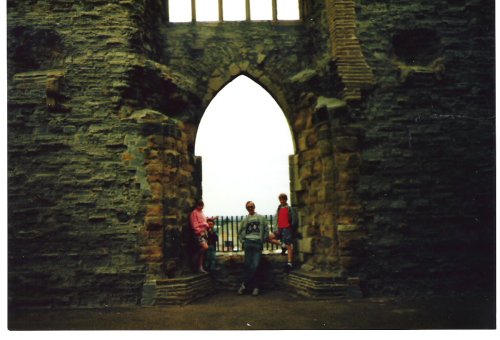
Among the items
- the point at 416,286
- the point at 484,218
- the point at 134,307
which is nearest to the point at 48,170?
the point at 134,307

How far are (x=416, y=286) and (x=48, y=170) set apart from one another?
5.84 m

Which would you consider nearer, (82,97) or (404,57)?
(82,97)

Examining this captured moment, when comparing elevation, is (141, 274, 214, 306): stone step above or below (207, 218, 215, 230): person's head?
below

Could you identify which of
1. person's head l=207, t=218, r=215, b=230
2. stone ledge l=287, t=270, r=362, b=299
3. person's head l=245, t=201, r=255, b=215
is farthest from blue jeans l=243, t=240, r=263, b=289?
stone ledge l=287, t=270, r=362, b=299

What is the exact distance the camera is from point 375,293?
281 inches

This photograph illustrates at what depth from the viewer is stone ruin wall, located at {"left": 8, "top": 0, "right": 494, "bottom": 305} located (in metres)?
7.11

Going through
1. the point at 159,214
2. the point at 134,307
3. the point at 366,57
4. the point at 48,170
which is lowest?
the point at 134,307

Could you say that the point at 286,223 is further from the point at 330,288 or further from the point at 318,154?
the point at 330,288

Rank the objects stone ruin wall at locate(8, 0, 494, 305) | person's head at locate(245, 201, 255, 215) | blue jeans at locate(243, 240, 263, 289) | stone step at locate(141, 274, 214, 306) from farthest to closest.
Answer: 1. person's head at locate(245, 201, 255, 215)
2. blue jeans at locate(243, 240, 263, 289)
3. stone ruin wall at locate(8, 0, 494, 305)
4. stone step at locate(141, 274, 214, 306)

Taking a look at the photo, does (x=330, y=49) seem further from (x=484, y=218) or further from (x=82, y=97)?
(x=82, y=97)

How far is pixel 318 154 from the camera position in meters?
7.81

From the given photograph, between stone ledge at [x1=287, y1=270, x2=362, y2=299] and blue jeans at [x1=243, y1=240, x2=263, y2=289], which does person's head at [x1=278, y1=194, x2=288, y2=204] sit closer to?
blue jeans at [x1=243, y1=240, x2=263, y2=289]

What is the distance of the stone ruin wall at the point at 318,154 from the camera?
7109mm

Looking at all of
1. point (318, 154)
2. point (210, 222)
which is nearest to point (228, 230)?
point (210, 222)
